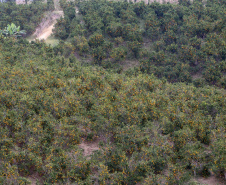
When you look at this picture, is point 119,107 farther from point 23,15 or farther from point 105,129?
point 23,15

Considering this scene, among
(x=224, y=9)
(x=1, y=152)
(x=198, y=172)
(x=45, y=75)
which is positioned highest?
(x=224, y=9)

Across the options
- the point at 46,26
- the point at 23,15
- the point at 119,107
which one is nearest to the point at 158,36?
the point at 46,26

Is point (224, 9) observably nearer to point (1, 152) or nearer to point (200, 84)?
point (200, 84)

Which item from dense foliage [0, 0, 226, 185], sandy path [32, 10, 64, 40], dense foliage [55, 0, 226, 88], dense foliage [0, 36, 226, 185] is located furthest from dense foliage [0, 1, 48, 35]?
dense foliage [0, 36, 226, 185]

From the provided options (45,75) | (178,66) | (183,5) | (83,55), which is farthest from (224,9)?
(45,75)

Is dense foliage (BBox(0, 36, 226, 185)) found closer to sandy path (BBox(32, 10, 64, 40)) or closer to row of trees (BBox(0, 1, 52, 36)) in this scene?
sandy path (BBox(32, 10, 64, 40))

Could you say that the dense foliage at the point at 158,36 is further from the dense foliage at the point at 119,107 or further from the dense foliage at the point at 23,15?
the dense foliage at the point at 23,15
